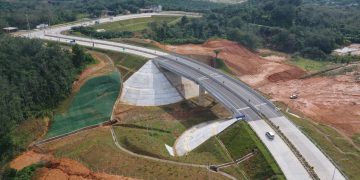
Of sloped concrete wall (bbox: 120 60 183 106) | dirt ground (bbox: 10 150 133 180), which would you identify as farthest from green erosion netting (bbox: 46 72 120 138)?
dirt ground (bbox: 10 150 133 180)

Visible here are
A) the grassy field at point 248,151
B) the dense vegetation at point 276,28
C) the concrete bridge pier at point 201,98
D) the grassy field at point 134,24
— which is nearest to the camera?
the grassy field at point 248,151

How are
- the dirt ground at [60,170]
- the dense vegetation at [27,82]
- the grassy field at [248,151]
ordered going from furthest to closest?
the dense vegetation at [27,82] < the dirt ground at [60,170] < the grassy field at [248,151]

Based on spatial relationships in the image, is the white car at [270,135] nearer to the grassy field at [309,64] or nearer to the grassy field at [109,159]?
the grassy field at [109,159]

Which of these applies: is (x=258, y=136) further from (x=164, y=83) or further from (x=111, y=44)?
(x=111, y=44)

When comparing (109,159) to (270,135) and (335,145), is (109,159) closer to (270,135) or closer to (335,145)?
(270,135)

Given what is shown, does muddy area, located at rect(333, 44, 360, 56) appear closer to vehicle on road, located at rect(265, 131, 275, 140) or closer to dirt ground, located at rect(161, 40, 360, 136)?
dirt ground, located at rect(161, 40, 360, 136)

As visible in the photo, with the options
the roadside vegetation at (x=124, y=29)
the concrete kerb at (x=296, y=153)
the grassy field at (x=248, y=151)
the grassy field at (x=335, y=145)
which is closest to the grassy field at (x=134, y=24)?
the roadside vegetation at (x=124, y=29)

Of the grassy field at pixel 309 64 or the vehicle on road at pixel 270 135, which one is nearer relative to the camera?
the vehicle on road at pixel 270 135
